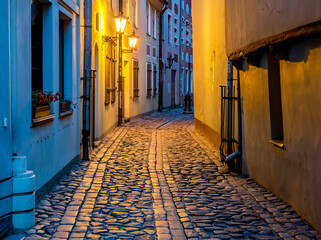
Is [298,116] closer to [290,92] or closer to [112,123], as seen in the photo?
[290,92]

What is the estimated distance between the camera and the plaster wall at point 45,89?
19.6 feet

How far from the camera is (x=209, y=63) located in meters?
14.8

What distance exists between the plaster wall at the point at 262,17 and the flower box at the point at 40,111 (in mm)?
3127

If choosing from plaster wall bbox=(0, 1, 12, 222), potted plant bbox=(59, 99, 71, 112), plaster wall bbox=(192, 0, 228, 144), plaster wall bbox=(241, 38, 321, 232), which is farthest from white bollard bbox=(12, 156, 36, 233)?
plaster wall bbox=(192, 0, 228, 144)

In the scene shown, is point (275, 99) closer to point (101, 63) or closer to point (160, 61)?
point (101, 63)

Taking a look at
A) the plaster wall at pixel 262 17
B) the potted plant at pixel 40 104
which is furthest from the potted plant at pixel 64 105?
the plaster wall at pixel 262 17

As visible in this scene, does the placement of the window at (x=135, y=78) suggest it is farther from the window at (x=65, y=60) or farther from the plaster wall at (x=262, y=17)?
the window at (x=65, y=60)

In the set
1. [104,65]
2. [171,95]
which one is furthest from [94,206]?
[171,95]

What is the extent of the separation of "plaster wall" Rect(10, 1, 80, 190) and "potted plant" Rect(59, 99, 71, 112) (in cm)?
20

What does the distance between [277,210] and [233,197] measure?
107 cm

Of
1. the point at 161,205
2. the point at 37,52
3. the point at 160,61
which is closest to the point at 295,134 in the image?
the point at 161,205

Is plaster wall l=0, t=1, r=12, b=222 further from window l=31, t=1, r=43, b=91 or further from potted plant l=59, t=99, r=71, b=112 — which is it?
potted plant l=59, t=99, r=71, b=112

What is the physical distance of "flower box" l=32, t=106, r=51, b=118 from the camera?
674cm

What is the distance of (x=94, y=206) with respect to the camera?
702 cm
